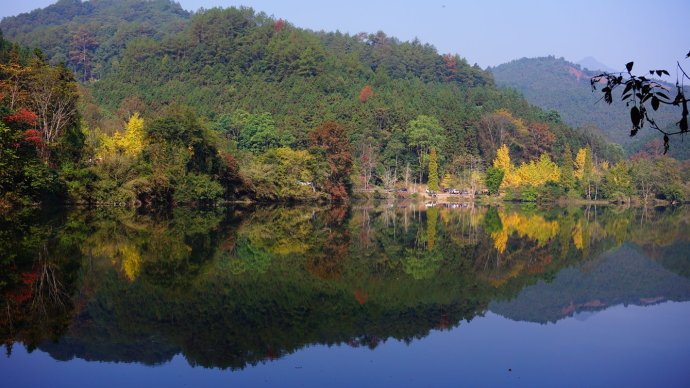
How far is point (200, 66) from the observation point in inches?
3971

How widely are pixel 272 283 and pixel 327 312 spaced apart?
262 cm

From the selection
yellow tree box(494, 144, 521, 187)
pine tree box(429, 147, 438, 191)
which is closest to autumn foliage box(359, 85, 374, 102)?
yellow tree box(494, 144, 521, 187)

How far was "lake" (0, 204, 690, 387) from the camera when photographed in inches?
335

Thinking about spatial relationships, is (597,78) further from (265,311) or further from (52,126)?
(52,126)

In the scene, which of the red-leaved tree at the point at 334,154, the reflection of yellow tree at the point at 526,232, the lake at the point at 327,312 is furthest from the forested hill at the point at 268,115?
the reflection of yellow tree at the point at 526,232

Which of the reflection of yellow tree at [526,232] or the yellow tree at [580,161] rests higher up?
the yellow tree at [580,161]

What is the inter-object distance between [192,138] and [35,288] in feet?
96.1

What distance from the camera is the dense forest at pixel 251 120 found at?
3409 cm

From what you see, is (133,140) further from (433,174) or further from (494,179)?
(494,179)

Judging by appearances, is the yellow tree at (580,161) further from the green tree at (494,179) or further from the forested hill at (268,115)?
the green tree at (494,179)

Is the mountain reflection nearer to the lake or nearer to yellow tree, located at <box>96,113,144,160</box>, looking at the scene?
the lake

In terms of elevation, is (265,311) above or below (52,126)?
below

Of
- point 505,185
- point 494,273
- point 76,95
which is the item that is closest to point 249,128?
point 505,185

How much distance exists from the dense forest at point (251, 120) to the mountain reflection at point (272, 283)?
9.50 m
